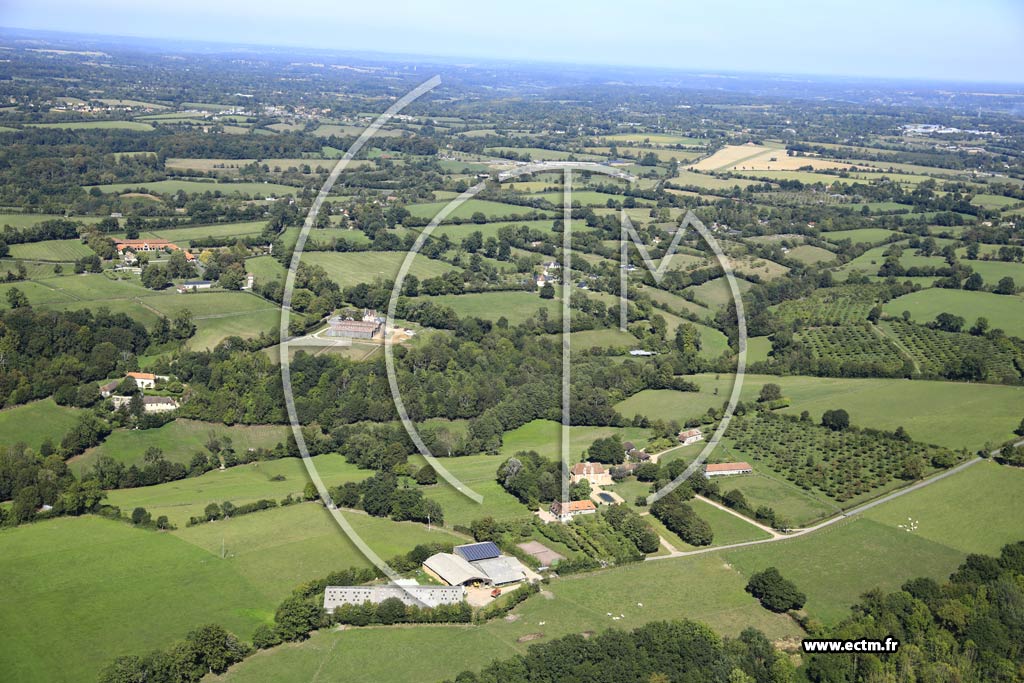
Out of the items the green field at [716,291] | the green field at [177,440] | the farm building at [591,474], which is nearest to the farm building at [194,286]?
the green field at [177,440]

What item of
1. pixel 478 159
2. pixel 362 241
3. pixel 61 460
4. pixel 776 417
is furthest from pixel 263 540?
pixel 478 159

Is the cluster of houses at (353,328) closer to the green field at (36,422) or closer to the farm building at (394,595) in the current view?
the green field at (36,422)

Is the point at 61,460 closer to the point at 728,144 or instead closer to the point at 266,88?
the point at 728,144

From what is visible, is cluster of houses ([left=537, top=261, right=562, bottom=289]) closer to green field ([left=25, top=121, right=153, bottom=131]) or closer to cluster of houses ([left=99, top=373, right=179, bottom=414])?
cluster of houses ([left=99, top=373, right=179, bottom=414])

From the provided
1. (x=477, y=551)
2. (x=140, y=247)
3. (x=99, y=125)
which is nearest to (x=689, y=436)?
(x=477, y=551)

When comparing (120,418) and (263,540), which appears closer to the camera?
(263,540)

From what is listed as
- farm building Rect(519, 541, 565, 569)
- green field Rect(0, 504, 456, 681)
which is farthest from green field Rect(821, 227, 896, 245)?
green field Rect(0, 504, 456, 681)
